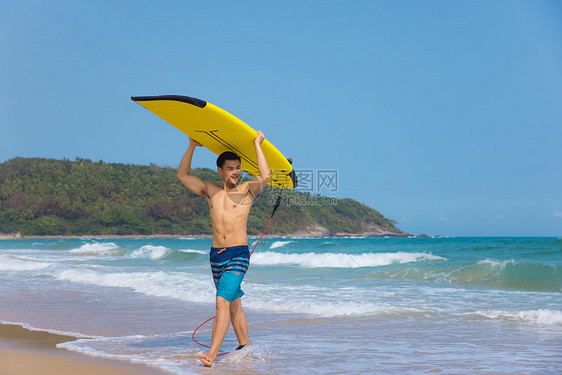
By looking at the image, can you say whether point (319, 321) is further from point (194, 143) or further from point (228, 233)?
point (194, 143)

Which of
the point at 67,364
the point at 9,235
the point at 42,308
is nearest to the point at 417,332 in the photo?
the point at 67,364

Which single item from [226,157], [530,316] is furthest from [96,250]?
[226,157]

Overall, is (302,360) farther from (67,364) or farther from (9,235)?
(9,235)

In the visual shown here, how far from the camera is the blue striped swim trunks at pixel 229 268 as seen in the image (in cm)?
403

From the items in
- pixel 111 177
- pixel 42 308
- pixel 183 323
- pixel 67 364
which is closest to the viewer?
pixel 67 364

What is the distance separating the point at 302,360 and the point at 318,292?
5.00 m

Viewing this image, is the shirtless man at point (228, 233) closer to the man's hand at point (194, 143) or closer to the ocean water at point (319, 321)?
the man's hand at point (194, 143)

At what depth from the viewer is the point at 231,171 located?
14.0ft

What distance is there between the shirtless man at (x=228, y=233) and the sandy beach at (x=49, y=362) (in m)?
0.64

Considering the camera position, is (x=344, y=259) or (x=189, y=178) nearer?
(x=189, y=178)

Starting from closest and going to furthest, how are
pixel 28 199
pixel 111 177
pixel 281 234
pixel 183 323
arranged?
pixel 183 323
pixel 281 234
pixel 28 199
pixel 111 177

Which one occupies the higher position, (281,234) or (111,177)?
(111,177)

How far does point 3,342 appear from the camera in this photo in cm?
491

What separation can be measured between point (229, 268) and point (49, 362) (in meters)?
1.59
